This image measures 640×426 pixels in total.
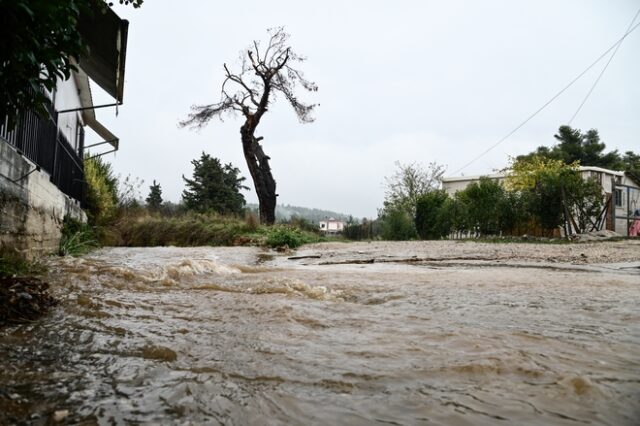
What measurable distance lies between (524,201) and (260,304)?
12.4 meters

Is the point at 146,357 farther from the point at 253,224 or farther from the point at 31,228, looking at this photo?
the point at 253,224

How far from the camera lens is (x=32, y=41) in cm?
192

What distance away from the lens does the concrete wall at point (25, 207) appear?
3.49 metres

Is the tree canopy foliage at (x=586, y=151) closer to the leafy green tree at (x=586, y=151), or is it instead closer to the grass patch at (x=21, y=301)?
the leafy green tree at (x=586, y=151)

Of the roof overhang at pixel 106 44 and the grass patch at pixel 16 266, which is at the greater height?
the roof overhang at pixel 106 44

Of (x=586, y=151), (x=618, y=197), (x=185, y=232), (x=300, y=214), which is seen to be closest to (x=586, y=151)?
(x=586, y=151)

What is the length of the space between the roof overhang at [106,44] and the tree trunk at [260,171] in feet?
22.0

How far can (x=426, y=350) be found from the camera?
5.56 feet

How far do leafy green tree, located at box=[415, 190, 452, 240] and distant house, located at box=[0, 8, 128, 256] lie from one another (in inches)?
417

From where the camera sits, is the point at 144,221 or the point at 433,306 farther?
the point at 144,221

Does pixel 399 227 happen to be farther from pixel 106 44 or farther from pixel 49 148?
pixel 49 148

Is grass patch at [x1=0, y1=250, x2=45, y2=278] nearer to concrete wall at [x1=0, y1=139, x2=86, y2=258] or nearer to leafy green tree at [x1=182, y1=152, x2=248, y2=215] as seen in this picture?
concrete wall at [x1=0, y1=139, x2=86, y2=258]

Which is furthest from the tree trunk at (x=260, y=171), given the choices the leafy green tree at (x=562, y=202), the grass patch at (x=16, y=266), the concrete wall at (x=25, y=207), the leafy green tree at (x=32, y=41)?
the leafy green tree at (x=32, y=41)

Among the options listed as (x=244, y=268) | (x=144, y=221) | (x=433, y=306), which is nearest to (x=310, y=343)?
(x=433, y=306)
